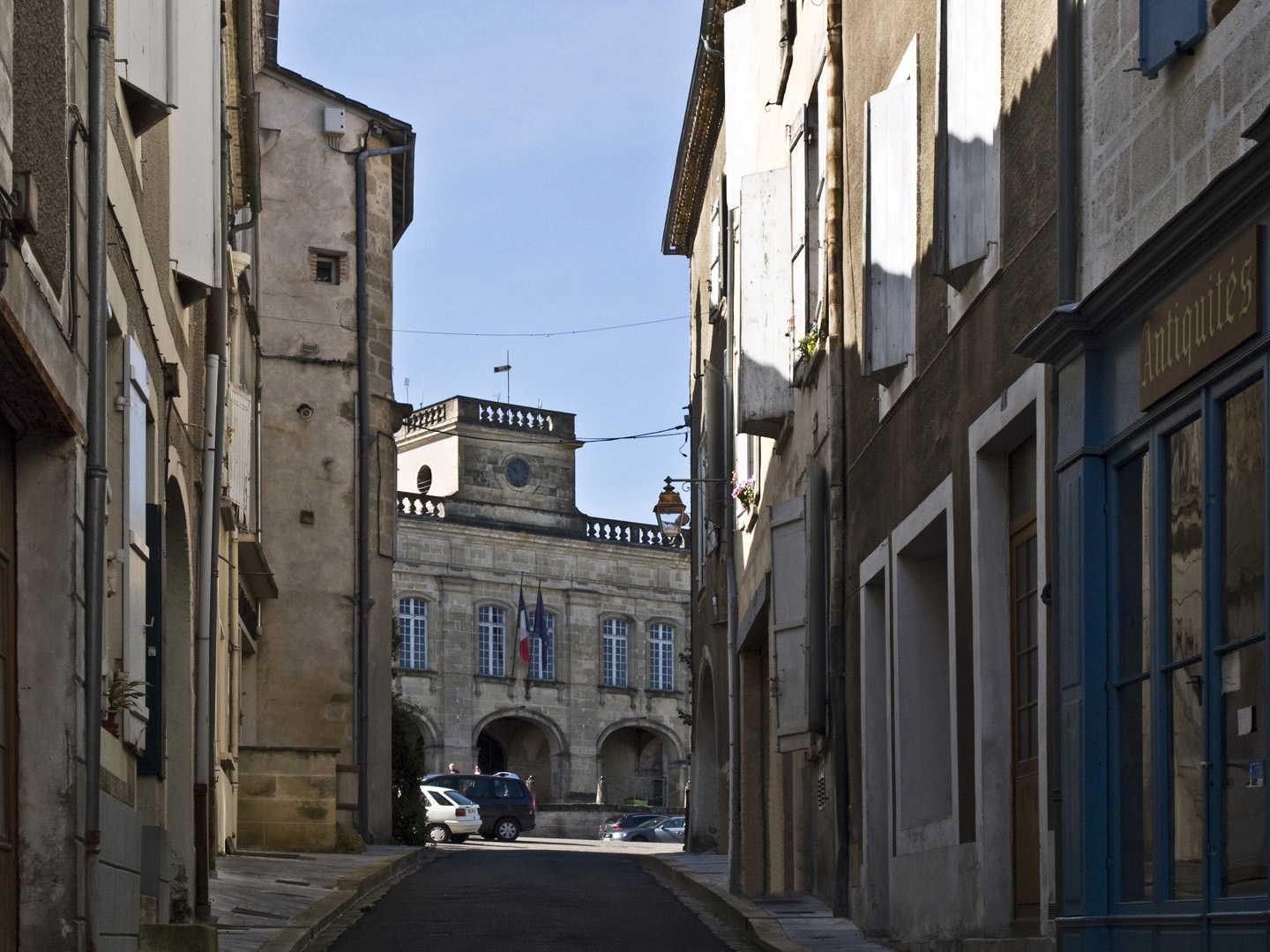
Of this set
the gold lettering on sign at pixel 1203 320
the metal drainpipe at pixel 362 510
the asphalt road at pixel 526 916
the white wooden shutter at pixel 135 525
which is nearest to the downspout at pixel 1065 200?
the gold lettering on sign at pixel 1203 320

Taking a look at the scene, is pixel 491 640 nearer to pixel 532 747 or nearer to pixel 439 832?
pixel 532 747

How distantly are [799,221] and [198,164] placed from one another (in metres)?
4.52

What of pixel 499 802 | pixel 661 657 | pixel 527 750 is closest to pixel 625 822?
pixel 499 802

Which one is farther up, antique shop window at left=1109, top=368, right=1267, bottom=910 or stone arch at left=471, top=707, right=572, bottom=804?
antique shop window at left=1109, top=368, right=1267, bottom=910

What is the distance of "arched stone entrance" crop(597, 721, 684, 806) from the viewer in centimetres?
5959

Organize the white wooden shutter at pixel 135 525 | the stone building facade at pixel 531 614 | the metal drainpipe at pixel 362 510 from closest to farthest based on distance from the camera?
the white wooden shutter at pixel 135 525
the metal drainpipe at pixel 362 510
the stone building facade at pixel 531 614

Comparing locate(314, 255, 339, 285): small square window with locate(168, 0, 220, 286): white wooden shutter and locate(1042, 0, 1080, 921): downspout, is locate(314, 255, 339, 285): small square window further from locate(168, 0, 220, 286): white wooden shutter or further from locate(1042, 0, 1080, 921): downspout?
locate(1042, 0, 1080, 921): downspout

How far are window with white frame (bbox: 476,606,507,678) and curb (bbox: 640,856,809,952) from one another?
1466 inches

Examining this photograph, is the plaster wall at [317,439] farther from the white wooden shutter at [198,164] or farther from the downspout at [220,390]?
the white wooden shutter at [198,164]

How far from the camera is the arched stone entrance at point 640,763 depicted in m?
59.6

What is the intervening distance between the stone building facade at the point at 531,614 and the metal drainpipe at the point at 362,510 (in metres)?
29.2

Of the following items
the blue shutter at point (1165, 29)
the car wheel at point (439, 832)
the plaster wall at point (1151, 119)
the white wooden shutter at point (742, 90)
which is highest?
the white wooden shutter at point (742, 90)

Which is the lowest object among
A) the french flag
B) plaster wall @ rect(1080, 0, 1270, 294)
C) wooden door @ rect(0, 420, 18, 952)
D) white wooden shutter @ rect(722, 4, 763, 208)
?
wooden door @ rect(0, 420, 18, 952)

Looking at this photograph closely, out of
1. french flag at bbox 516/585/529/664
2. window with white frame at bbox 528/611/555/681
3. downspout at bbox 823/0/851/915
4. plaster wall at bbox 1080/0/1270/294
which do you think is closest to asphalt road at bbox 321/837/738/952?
downspout at bbox 823/0/851/915
